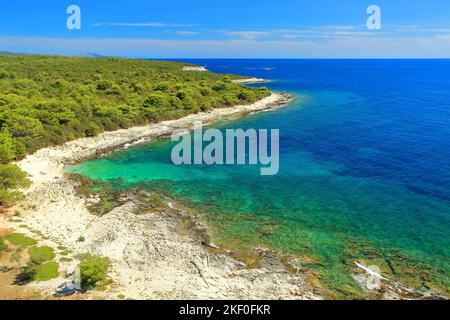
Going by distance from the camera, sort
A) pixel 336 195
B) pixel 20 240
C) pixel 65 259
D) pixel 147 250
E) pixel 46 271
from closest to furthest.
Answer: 1. pixel 46 271
2. pixel 65 259
3. pixel 147 250
4. pixel 20 240
5. pixel 336 195

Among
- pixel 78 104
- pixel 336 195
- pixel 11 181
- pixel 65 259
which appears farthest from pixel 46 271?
pixel 78 104

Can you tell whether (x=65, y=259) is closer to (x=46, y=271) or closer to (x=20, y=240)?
(x=46, y=271)

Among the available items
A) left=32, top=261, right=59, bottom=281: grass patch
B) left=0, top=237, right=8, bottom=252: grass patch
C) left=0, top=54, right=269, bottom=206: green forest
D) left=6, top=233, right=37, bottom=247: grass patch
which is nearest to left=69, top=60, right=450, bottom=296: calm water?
left=0, top=54, right=269, bottom=206: green forest

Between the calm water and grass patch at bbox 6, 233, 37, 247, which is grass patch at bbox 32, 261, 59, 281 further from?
the calm water

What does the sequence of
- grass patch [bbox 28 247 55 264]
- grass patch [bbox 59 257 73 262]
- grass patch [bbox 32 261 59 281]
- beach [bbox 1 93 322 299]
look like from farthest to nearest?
grass patch [bbox 59 257 73 262] → grass patch [bbox 28 247 55 264] → grass patch [bbox 32 261 59 281] → beach [bbox 1 93 322 299]

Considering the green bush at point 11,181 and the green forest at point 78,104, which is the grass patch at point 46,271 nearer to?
the green forest at point 78,104

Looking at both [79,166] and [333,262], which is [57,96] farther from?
[333,262]
